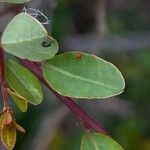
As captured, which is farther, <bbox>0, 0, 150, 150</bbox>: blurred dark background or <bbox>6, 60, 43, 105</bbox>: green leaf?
<bbox>0, 0, 150, 150</bbox>: blurred dark background

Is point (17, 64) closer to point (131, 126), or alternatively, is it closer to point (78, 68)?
point (78, 68)

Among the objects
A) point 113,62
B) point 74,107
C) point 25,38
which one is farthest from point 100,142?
point 113,62

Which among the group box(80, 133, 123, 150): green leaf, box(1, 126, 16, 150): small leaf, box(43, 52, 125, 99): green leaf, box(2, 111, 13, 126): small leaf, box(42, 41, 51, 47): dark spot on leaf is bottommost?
box(80, 133, 123, 150): green leaf

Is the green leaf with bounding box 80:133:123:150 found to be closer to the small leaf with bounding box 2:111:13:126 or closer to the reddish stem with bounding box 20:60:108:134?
the reddish stem with bounding box 20:60:108:134

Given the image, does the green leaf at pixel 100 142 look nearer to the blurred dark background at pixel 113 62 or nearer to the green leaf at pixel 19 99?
the green leaf at pixel 19 99

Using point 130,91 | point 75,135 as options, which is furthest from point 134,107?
point 75,135

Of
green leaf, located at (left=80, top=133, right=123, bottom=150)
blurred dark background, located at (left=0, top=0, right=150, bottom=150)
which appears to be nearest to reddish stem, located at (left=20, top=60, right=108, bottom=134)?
green leaf, located at (left=80, top=133, right=123, bottom=150)
